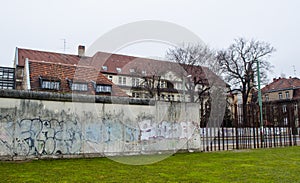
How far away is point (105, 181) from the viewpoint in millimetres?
7074

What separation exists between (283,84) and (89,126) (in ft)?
177

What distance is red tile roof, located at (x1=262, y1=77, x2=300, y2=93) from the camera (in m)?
55.9

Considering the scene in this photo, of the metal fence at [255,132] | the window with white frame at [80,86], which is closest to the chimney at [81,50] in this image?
the window with white frame at [80,86]

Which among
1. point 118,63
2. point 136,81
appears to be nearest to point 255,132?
point 136,81

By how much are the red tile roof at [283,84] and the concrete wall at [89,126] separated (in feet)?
156

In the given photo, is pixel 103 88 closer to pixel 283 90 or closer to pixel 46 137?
pixel 46 137

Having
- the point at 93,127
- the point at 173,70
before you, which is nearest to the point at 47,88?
the point at 93,127

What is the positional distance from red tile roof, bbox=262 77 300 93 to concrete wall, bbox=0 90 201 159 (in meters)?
47.4

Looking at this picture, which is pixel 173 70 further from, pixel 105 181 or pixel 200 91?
pixel 105 181

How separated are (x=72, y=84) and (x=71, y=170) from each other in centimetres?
1632

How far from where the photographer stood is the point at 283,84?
57.6m

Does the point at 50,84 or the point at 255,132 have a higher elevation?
the point at 50,84

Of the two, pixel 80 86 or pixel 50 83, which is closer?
pixel 80 86

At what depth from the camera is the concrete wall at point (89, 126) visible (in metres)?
11.5
